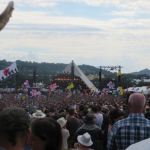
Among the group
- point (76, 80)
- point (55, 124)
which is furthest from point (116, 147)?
point (76, 80)

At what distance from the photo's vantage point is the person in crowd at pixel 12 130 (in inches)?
131

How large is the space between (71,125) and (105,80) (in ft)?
302

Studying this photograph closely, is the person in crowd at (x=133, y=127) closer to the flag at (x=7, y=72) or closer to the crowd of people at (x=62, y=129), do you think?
the crowd of people at (x=62, y=129)

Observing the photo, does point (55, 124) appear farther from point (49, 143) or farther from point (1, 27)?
point (1, 27)

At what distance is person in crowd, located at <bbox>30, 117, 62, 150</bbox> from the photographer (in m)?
3.91

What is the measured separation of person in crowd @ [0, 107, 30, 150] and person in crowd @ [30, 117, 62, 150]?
21.6 inches

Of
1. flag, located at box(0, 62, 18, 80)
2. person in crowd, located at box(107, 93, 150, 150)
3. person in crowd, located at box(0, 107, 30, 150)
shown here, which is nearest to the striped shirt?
person in crowd, located at box(107, 93, 150, 150)

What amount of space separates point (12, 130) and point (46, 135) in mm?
685

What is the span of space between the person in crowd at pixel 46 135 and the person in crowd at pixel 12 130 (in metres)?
0.55

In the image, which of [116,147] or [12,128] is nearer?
[12,128]

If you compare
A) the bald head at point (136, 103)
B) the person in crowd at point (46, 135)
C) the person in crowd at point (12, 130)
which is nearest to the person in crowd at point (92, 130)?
the bald head at point (136, 103)

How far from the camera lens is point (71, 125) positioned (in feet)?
37.6

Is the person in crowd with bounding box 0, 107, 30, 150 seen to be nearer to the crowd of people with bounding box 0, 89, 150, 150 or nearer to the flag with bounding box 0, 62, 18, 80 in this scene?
the crowd of people with bounding box 0, 89, 150, 150

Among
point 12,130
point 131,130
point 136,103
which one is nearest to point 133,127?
point 131,130
